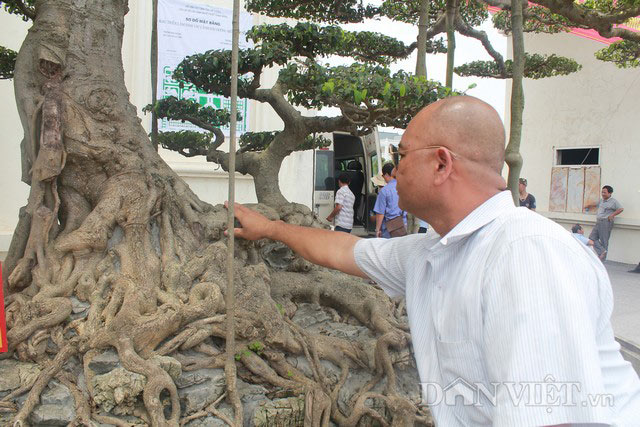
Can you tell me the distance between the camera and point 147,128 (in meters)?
8.20

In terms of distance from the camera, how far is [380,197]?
278 inches

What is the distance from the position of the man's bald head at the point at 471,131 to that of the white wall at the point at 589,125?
10.2m

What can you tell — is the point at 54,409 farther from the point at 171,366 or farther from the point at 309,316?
A: the point at 309,316

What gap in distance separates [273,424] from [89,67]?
88.7 inches

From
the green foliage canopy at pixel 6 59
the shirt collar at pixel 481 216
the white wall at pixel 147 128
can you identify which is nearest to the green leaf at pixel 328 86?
the shirt collar at pixel 481 216

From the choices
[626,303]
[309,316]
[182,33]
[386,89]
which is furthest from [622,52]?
[309,316]

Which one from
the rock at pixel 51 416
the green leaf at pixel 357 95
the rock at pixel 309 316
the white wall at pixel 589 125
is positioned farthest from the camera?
the white wall at pixel 589 125

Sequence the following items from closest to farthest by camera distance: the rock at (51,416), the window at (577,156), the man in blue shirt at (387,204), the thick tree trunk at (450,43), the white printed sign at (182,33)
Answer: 1. the rock at (51,416)
2. the thick tree trunk at (450,43)
3. the man in blue shirt at (387,204)
4. the white printed sign at (182,33)
5. the window at (577,156)

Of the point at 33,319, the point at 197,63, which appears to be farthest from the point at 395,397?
the point at 197,63

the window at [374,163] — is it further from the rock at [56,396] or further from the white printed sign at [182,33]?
the rock at [56,396]

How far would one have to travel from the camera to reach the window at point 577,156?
10930 mm

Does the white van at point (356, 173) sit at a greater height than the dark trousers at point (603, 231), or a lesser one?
greater

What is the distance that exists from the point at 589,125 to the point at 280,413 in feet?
34.1

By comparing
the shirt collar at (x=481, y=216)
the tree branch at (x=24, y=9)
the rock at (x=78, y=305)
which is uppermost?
the tree branch at (x=24, y=9)
